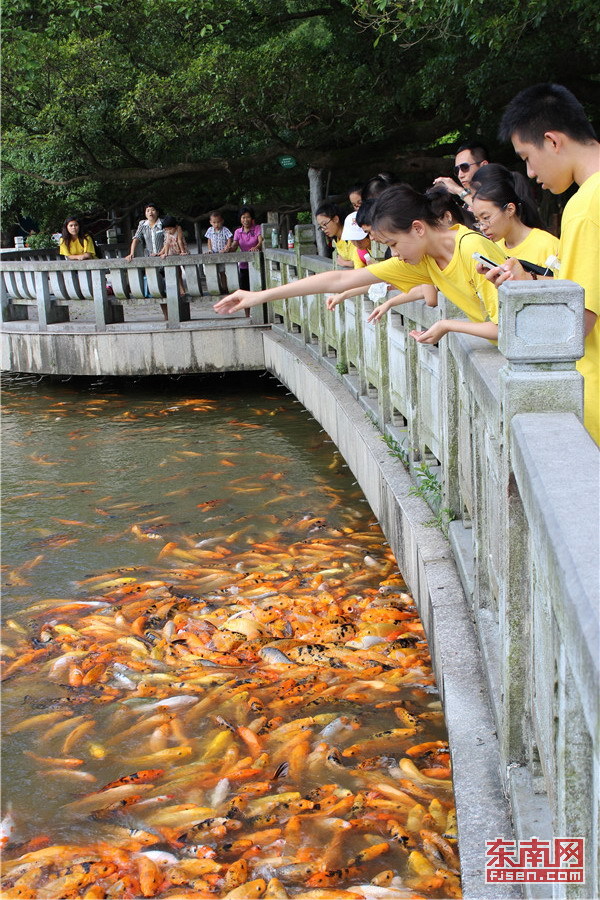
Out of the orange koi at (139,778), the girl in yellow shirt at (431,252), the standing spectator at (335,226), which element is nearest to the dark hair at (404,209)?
the girl in yellow shirt at (431,252)

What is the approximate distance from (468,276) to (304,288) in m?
0.78

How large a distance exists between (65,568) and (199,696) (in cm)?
266

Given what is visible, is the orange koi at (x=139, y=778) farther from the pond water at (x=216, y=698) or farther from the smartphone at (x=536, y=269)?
the smartphone at (x=536, y=269)

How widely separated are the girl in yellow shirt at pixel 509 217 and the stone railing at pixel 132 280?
9660 mm

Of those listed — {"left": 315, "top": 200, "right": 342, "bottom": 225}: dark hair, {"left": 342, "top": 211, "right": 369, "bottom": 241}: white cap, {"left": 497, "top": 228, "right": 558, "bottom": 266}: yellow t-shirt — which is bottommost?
{"left": 497, "top": 228, "right": 558, "bottom": 266}: yellow t-shirt

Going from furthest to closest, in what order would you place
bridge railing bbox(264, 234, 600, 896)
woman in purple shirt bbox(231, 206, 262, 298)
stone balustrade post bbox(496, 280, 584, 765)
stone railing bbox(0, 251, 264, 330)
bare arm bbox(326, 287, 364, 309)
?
woman in purple shirt bbox(231, 206, 262, 298)
stone railing bbox(0, 251, 264, 330)
bare arm bbox(326, 287, 364, 309)
stone balustrade post bbox(496, 280, 584, 765)
bridge railing bbox(264, 234, 600, 896)

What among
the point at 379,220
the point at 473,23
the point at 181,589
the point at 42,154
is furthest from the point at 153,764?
the point at 42,154

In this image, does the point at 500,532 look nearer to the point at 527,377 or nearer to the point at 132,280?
the point at 527,377

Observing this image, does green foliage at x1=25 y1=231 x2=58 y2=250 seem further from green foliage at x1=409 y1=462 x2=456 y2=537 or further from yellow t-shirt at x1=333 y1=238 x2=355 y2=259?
green foliage at x1=409 y1=462 x2=456 y2=537

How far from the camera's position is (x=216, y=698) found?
212 inches

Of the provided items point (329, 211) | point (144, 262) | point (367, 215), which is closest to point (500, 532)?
point (367, 215)

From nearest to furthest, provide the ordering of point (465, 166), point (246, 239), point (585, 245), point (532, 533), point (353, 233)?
point (532, 533)
point (585, 245)
point (465, 166)
point (353, 233)
point (246, 239)

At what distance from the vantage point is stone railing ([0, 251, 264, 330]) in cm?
1437

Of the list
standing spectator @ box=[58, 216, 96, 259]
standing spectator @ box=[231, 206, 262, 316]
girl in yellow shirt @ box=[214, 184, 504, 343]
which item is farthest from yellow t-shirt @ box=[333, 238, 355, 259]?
standing spectator @ box=[58, 216, 96, 259]
